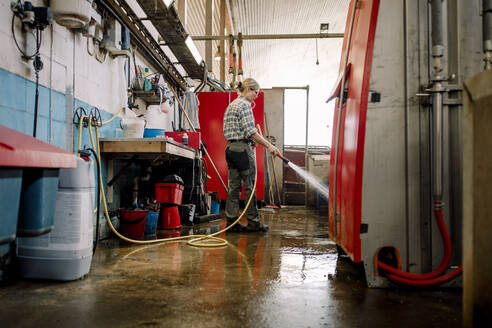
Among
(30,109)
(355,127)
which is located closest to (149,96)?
(30,109)

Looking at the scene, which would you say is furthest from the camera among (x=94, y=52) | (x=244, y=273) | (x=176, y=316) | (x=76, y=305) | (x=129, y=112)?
(x=129, y=112)

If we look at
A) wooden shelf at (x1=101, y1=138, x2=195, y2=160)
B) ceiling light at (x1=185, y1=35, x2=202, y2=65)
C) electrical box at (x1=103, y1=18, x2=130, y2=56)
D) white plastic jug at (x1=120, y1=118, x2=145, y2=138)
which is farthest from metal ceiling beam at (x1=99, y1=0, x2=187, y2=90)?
wooden shelf at (x1=101, y1=138, x2=195, y2=160)

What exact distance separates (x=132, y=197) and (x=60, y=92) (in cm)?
172

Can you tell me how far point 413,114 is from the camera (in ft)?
6.42

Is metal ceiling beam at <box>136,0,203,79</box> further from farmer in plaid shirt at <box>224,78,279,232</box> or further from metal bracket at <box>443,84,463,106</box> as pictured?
metal bracket at <box>443,84,463,106</box>

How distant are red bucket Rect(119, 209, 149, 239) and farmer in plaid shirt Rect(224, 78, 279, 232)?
3.40 feet

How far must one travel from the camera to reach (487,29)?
1830 mm

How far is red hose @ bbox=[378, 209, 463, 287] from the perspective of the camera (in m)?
1.85

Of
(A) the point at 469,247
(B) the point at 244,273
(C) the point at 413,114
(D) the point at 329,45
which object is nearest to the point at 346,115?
(C) the point at 413,114

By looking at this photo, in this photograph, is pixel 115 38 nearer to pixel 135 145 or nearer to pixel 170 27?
pixel 170 27

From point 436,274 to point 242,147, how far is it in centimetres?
234

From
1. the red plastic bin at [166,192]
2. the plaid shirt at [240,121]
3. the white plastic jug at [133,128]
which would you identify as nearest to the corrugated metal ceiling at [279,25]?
the plaid shirt at [240,121]

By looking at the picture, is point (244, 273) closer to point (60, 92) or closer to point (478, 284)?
point (478, 284)

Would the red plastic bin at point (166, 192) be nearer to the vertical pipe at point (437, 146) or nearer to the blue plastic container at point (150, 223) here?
the blue plastic container at point (150, 223)
